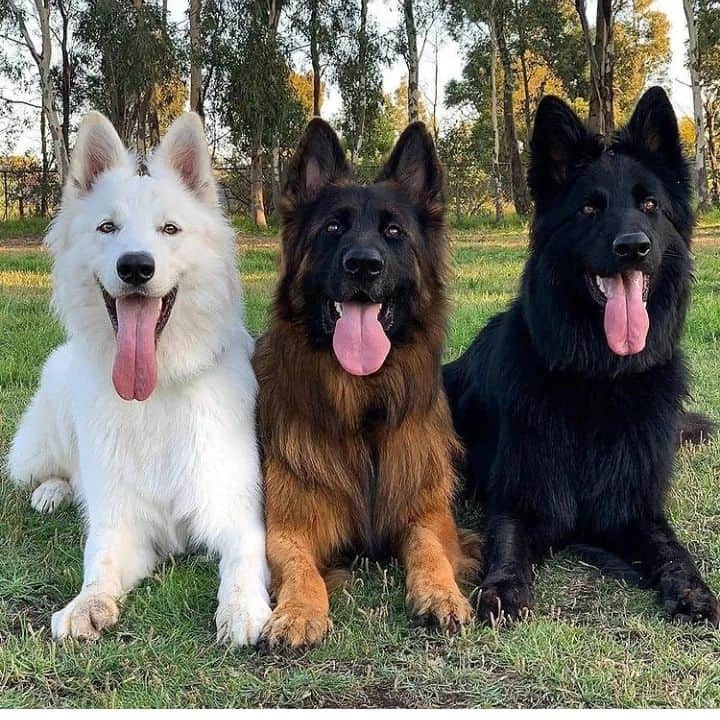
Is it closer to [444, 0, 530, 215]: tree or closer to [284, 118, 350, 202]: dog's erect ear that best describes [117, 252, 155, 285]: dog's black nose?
[284, 118, 350, 202]: dog's erect ear

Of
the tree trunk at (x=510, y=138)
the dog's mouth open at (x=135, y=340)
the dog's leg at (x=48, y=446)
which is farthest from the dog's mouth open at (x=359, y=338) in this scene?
the tree trunk at (x=510, y=138)

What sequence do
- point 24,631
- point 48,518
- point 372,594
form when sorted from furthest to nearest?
point 48,518 → point 372,594 → point 24,631

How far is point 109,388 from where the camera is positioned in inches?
137

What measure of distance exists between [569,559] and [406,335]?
4.25 ft

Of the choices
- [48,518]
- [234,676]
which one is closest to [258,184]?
[48,518]

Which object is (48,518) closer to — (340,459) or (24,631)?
(24,631)

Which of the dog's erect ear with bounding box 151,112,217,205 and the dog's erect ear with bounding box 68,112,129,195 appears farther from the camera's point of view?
the dog's erect ear with bounding box 151,112,217,205

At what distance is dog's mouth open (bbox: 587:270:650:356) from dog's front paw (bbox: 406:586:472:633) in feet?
4.22

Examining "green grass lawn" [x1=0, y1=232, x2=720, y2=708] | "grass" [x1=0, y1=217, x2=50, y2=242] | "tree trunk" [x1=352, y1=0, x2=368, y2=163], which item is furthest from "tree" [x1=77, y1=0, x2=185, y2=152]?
"green grass lawn" [x1=0, y1=232, x2=720, y2=708]

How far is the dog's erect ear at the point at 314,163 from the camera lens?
352cm

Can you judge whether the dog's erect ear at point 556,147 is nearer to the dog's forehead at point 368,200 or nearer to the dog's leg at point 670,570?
the dog's forehead at point 368,200

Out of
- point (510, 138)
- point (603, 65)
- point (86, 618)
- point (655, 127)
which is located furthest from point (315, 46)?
point (86, 618)

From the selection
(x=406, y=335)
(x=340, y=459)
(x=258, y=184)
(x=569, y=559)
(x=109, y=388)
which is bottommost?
(x=569, y=559)

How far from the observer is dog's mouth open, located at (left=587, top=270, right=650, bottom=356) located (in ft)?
11.0
